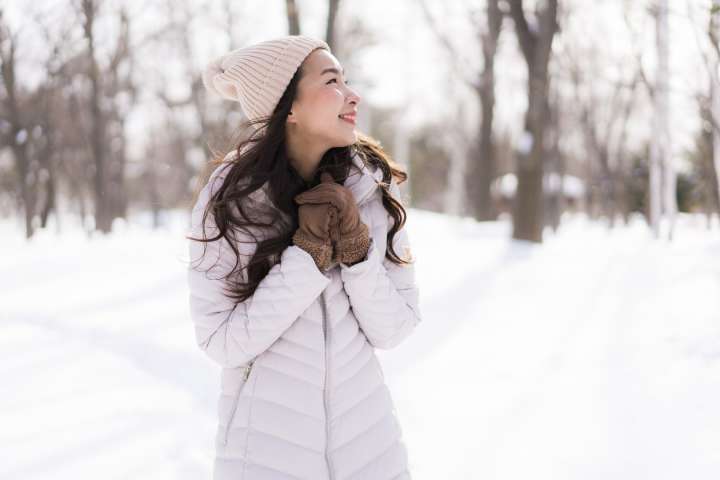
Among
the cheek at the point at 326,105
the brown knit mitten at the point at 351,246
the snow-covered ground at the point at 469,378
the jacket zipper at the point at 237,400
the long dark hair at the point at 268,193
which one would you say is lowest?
the snow-covered ground at the point at 469,378

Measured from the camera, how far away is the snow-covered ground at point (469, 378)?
12.1ft

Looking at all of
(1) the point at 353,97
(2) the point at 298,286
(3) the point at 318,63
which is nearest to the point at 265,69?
(3) the point at 318,63

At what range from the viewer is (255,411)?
173 centimetres

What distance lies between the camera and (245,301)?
1.77m

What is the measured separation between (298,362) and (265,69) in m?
0.77

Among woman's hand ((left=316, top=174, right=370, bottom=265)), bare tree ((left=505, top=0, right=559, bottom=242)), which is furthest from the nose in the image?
bare tree ((left=505, top=0, right=559, bottom=242))

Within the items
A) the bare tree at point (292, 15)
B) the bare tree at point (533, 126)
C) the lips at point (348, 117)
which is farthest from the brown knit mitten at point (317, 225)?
the bare tree at point (533, 126)

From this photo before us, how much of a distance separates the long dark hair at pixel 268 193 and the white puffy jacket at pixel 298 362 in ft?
0.12

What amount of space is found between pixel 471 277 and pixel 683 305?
2895 mm

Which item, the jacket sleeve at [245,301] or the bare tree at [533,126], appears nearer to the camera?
the jacket sleeve at [245,301]

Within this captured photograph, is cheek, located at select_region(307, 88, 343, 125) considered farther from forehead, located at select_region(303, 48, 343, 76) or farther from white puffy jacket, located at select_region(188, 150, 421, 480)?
white puffy jacket, located at select_region(188, 150, 421, 480)

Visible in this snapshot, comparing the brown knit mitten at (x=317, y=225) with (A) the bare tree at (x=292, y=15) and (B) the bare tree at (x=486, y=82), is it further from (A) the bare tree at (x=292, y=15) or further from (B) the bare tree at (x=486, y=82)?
(B) the bare tree at (x=486, y=82)

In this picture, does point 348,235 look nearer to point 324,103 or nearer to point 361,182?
point 361,182

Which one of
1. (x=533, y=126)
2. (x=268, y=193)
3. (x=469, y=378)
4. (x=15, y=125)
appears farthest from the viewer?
(x=15, y=125)
